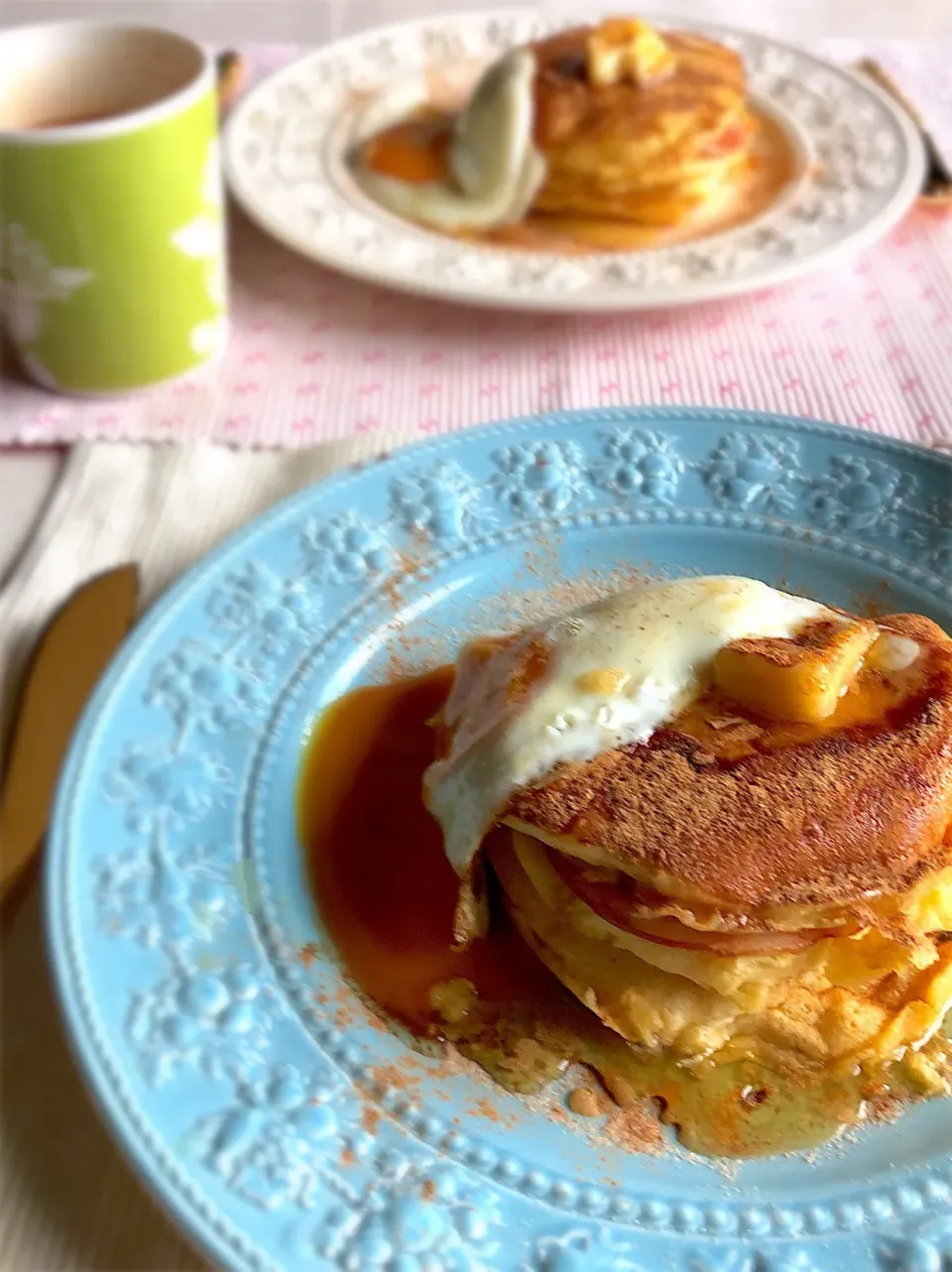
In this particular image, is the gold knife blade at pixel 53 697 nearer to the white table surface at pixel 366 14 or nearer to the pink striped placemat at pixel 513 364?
the pink striped placemat at pixel 513 364

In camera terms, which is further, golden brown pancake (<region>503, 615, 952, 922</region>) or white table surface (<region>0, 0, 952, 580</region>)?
white table surface (<region>0, 0, 952, 580</region>)

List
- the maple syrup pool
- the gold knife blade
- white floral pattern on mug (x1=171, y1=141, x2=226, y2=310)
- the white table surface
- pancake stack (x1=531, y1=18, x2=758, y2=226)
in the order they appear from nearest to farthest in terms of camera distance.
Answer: the maple syrup pool → the gold knife blade → white floral pattern on mug (x1=171, y1=141, x2=226, y2=310) → pancake stack (x1=531, y1=18, x2=758, y2=226) → the white table surface

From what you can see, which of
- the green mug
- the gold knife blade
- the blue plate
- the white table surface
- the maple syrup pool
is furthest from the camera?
the white table surface

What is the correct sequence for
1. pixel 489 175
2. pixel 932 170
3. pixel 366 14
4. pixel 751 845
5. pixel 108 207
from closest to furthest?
pixel 751 845 → pixel 108 207 → pixel 489 175 → pixel 932 170 → pixel 366 14

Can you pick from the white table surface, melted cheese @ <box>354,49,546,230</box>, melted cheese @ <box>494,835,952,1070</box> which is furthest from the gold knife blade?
the white table surface

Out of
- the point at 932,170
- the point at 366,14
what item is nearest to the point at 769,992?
the point at 932,170

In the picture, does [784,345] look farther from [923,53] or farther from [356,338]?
[923,53]

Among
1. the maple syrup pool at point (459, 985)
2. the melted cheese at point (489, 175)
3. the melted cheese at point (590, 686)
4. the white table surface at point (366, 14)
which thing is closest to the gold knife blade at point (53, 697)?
the maple syrup pool at point (459, 985)

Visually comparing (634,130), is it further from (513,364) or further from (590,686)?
(590,686)

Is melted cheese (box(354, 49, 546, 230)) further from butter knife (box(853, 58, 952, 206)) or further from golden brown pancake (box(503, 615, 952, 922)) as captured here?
golden brown pancake (box(503, 615, 952, 922))
